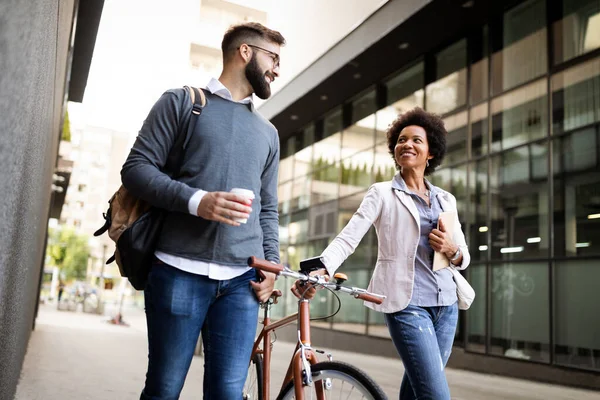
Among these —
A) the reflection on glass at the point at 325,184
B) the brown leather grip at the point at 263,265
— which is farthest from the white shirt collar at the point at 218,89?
the reflection on glass at the point at 325,184

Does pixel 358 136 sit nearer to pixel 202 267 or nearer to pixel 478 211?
pixel 478 211

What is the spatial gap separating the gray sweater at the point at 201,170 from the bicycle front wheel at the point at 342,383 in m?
0.61

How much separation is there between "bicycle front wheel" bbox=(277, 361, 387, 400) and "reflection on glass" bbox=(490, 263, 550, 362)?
923cm

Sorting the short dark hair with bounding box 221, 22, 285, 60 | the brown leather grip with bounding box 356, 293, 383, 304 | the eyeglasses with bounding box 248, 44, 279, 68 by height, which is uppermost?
the short dark hair with bounding box 221, 22, 285, 60

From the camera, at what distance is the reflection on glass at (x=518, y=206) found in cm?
1124

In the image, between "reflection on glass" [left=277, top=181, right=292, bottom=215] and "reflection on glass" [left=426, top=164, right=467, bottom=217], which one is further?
"reflection on glass" [left=277, top=181, right=292, bottom=215]

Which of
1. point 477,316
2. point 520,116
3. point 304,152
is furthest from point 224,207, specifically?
point 304,152

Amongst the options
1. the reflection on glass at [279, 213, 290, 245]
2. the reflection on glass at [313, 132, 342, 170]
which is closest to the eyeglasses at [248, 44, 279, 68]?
the reflection on glass at [313, 132, 342, 170]

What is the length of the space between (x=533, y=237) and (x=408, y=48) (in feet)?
20.5

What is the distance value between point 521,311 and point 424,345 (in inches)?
367

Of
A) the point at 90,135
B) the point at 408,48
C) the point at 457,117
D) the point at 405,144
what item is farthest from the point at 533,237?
the point at 90,135

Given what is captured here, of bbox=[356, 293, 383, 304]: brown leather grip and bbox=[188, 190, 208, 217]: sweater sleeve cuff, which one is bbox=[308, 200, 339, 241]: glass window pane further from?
bbox=[188, 190, 208, 217]: sweater sleeve cuff

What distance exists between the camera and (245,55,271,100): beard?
2586 mm

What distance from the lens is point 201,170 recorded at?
7.82ft
